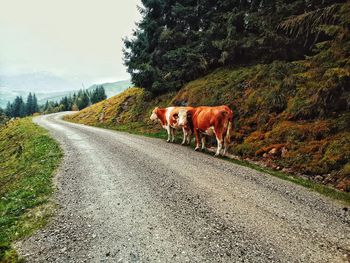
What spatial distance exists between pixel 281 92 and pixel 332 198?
886cm

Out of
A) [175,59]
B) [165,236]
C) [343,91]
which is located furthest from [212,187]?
[175,59]

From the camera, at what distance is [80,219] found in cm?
538

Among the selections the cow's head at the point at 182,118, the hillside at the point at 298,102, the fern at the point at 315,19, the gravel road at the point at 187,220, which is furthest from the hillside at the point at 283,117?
the cow's head at the point at 182,118

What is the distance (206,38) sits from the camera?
67.9 feet

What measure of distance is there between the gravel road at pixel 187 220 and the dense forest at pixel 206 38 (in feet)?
36.5

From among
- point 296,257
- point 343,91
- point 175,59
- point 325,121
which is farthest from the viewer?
point 175,59

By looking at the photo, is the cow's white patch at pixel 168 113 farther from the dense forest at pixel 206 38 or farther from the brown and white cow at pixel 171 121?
the dense forest at pixel 206 38

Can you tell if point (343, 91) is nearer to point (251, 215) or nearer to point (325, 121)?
point (325, 121)

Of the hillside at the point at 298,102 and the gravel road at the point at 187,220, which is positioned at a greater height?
the hillside at the point at 298,102

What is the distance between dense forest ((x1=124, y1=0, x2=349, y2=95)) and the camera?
627 inches

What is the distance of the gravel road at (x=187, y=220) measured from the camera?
4109mm

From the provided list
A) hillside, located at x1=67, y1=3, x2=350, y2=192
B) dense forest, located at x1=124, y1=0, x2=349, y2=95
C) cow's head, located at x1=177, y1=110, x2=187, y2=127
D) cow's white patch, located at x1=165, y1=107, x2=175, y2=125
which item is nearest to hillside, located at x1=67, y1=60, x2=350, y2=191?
hillside, located at x1=67, y1=3, x2=350, y2=192

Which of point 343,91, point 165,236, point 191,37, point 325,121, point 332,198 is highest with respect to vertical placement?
point 191,37

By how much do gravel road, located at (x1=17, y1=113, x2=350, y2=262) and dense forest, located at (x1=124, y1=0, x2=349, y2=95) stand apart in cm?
1113
